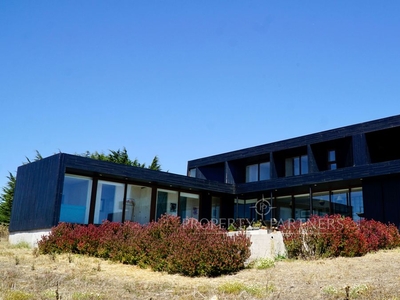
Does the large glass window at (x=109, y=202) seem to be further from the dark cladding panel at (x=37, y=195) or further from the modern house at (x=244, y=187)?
the dark cladding panel at (x=37, y=195)

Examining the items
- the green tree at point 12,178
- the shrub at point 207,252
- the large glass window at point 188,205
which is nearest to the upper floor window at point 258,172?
the large glass window at point 188,205

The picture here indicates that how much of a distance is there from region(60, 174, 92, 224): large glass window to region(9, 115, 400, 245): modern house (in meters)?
0.04

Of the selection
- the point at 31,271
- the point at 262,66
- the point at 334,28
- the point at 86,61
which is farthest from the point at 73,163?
the point at 334,28

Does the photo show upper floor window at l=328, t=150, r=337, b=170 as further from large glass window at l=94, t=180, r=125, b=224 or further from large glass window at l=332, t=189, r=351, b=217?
large glass window at l=94, t=180, r=125, b=224

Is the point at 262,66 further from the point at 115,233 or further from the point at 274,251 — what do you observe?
the point at 115,233

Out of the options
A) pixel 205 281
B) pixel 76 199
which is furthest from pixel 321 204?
pixel 205 281

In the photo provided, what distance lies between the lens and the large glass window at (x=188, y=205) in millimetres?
21141

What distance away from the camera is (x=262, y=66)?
16.7 m

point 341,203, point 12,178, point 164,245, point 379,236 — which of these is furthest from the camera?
point 12,178

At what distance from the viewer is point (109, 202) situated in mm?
18266

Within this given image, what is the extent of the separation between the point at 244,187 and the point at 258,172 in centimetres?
218

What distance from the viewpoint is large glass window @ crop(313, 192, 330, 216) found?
20.3m

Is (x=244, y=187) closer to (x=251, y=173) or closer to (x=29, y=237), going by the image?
(x=251, y=173)

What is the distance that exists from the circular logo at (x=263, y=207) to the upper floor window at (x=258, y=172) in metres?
1.51
